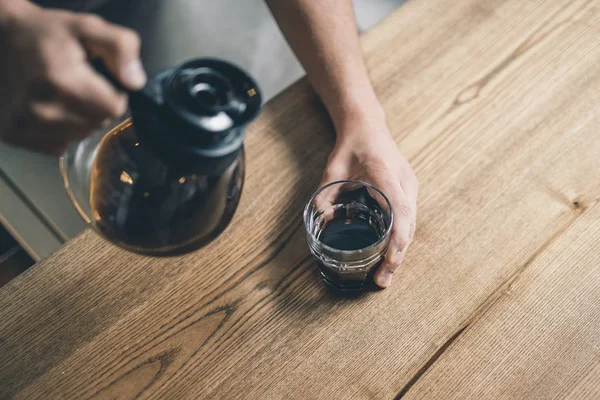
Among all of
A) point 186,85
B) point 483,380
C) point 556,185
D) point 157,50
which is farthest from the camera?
point 157,50

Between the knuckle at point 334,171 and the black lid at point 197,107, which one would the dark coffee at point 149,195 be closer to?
the black lid at point 197,107

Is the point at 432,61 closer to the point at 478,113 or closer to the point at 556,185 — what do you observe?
the point at 478,113

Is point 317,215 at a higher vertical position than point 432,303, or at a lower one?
higher

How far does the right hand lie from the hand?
40 centimetres

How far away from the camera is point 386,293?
2.35 ft

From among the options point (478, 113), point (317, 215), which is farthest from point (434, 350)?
point (478, 113)

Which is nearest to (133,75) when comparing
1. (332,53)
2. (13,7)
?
(13,7)

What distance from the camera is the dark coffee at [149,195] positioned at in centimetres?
52

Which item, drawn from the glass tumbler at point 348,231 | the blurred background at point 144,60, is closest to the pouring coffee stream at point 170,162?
the glass tumbler at point 348,231

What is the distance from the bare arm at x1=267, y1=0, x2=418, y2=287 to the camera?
740mm

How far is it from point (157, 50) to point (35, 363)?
2.81ft

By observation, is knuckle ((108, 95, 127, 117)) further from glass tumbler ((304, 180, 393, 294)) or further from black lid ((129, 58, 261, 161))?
glass tumbler ((304, 180, 393, 294))

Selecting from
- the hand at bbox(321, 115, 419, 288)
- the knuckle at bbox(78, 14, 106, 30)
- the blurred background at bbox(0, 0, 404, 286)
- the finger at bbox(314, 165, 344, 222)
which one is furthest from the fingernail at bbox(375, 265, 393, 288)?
the blurred background at bbox(0, 0, 404, 286)

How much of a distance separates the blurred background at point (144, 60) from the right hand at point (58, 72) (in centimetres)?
79
